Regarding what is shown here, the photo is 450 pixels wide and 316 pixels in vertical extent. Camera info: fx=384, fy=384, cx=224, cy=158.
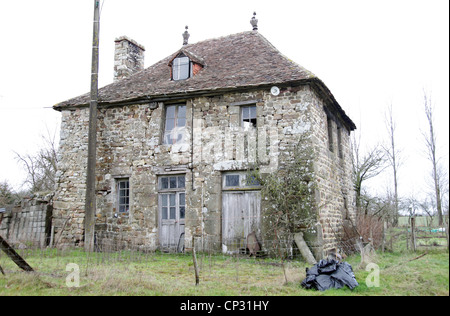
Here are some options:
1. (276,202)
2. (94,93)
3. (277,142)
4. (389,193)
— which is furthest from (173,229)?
(389,193)

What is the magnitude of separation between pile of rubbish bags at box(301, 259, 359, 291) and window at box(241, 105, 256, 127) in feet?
18.1

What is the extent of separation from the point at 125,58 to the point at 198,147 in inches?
229

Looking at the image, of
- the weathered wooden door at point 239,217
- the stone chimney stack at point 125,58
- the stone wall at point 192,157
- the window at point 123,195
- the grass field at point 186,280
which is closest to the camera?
the grass field at point 186,280

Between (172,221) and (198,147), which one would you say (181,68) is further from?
(172,221)

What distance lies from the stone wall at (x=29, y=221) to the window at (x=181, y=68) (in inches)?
236

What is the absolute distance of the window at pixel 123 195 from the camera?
12500mm

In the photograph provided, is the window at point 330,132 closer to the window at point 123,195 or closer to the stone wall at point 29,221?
the window at point 123,195

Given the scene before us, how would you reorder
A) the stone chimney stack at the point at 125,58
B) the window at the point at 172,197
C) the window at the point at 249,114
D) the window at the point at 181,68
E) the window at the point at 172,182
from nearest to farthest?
the window at the point at 249,114, the window at the point at 172,197, the window at the point at 172,182, the window at the point at 181,68, the stone chimney stack at the point at 125,58

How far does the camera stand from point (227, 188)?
11.2 metres

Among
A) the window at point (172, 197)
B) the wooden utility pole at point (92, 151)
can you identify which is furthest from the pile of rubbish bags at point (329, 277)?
the wooden utility pole at point (92, 151)

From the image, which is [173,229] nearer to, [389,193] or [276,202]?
[276,202]

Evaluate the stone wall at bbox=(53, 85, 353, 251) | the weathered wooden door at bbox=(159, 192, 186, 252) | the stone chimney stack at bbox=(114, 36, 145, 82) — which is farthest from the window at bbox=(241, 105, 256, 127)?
the stone chimney stack at bbox=(114, 36, 145, 82)

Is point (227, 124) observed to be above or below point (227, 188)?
above
